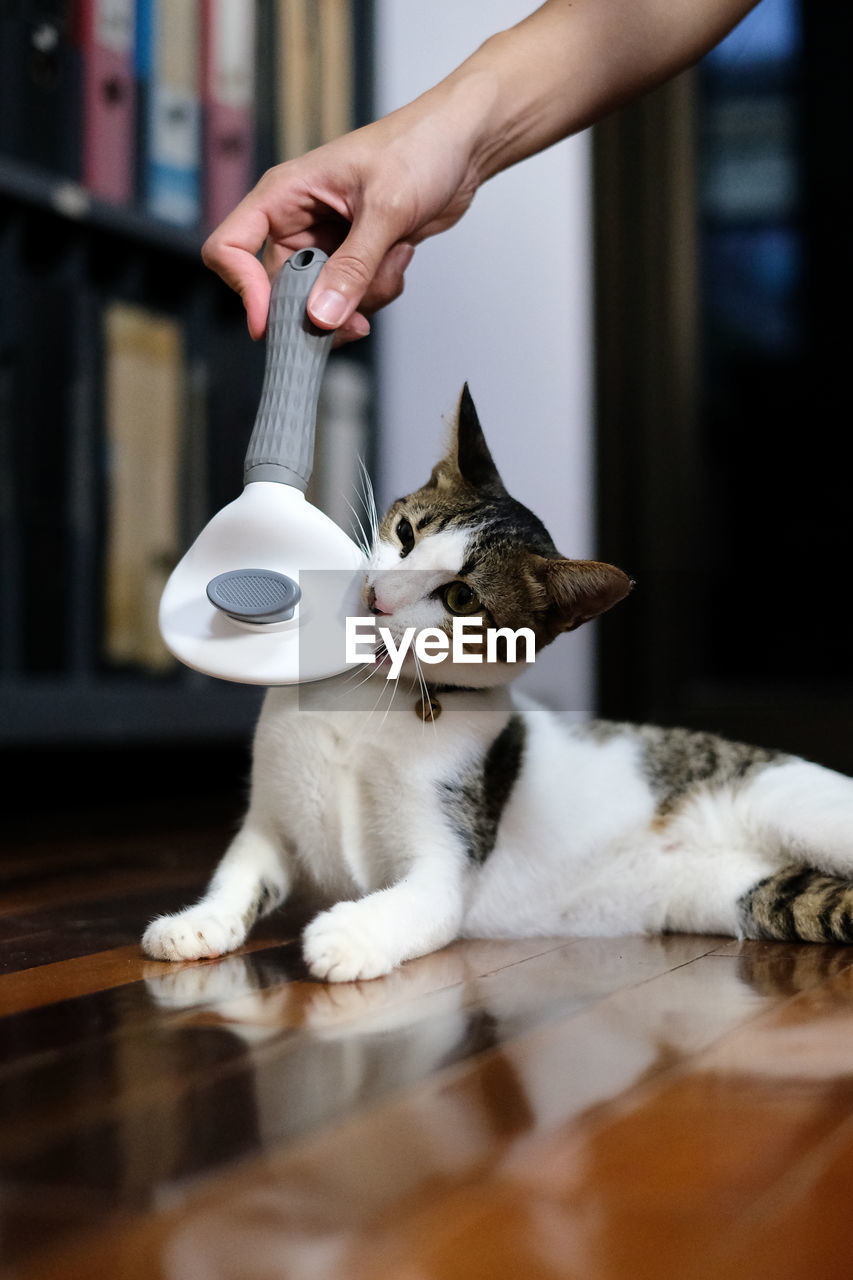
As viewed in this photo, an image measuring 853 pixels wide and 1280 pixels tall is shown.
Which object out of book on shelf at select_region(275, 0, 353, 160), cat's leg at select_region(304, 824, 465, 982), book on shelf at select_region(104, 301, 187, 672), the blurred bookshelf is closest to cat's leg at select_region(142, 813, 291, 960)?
cat's leg at select_region(304, 824, 465, 982)

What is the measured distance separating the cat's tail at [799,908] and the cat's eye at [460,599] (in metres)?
0.42

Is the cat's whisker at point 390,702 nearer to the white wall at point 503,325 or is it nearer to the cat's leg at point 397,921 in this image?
the cat's leg at point 397,921

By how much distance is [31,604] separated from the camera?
223 centimetres

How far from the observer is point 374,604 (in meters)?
1.08

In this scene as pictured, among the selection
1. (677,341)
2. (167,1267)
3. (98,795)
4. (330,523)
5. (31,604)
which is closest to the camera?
(167,1267)

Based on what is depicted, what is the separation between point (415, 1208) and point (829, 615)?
2.78 metres

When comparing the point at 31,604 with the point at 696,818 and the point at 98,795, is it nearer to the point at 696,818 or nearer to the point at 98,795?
the point at 98,795

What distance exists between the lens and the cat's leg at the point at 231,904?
3.33 ft

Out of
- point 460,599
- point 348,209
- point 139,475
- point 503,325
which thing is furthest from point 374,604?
point 503,325

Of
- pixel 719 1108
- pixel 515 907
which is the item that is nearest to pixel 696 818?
pixel 515 907

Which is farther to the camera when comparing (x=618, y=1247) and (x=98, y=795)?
(x=98, y=795)

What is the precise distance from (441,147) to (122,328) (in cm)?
136

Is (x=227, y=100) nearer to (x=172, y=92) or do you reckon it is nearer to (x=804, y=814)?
(x=172, y=92)

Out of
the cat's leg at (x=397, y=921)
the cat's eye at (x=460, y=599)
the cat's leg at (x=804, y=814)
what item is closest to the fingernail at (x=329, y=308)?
the cat's eye at (x=460, y=599)
